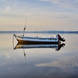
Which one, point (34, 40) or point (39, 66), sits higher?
point (34, 40)

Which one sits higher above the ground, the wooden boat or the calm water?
the wooden boat

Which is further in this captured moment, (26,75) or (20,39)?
(20,39)

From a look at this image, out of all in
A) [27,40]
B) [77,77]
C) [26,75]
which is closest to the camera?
[77,77]

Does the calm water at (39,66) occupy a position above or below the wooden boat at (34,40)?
below

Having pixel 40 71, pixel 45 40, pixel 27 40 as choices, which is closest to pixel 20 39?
pixel 27 40

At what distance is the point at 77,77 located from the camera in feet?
37.0

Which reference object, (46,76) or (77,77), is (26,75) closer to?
(46,76)

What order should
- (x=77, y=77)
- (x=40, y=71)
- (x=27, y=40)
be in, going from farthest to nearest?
(x=27, y=40), (x=40, y=71), (x=77, y=77)

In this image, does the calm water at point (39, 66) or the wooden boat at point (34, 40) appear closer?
the calm water at point (39, 66)

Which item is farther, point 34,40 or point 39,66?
point 34,40

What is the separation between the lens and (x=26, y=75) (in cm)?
1201

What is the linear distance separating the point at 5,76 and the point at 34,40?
82.9ft

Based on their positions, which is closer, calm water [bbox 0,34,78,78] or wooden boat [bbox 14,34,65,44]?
calm water [bbox 0,34,78,78]

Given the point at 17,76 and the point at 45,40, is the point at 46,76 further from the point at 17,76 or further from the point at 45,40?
the point at 45,40
